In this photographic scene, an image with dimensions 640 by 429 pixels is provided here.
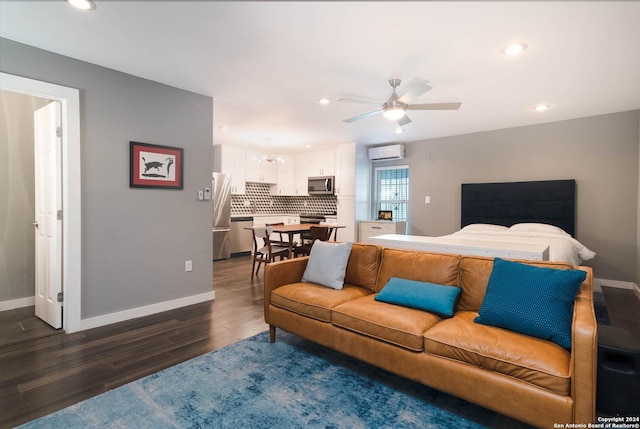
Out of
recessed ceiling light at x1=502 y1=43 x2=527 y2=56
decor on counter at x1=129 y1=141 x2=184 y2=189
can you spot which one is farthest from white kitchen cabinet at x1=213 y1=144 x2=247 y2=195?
recessed ceiling light at x1=502 y1=43 x2=527 y2=56

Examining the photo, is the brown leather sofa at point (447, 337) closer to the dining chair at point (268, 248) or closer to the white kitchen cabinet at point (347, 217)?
the dining chair at point (268, 248)

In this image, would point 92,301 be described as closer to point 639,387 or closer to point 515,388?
point 515,388

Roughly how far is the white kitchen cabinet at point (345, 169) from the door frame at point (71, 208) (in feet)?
15.3

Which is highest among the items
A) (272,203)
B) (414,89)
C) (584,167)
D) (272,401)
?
(414,89)

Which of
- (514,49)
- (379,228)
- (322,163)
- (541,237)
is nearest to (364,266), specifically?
(514,49)

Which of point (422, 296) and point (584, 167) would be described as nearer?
point (422, 296)

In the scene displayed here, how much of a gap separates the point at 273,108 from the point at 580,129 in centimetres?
443

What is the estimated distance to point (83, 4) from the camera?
6.66ft

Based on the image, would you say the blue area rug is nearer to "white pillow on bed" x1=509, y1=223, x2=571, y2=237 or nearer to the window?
"white pillow on bed" x1=509, y1=223, x2=571, y2=237

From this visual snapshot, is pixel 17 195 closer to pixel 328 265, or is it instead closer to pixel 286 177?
pixel 328 265

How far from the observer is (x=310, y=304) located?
2.39 meters

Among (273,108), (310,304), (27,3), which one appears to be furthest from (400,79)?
(27,3)

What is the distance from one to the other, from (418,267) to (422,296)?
13.2 inches

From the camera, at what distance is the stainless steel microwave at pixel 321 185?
272 inches
